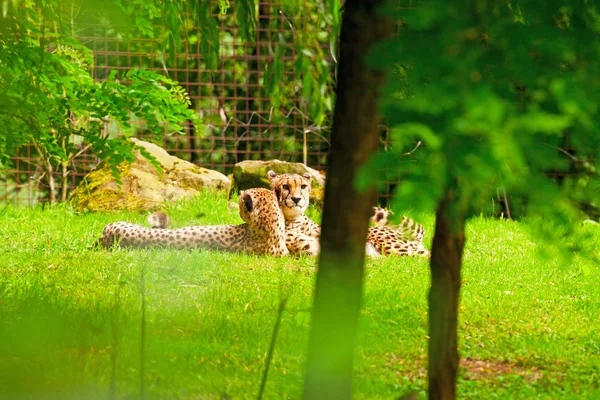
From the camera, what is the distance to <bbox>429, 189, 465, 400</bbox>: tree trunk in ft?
9.86

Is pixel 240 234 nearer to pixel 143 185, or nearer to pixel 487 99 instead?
pixel 143 185

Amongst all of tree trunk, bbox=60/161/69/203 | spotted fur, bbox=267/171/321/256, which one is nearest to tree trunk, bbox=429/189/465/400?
spotted fur, bbox=267/171/321/256

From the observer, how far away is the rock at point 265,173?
31.9 ft

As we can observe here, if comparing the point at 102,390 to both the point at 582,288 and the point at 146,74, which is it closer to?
the point at 146,74

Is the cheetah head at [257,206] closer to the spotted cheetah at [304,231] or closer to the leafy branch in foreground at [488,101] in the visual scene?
the spotted cheetah at [304,231]

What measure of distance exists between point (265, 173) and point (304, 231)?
8.49ft

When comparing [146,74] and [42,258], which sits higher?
[146,74]

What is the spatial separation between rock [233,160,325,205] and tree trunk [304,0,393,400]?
6.78 metres

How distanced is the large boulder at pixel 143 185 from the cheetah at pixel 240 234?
2.26 metres

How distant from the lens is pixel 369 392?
161 inches

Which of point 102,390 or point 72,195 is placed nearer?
point 102,390

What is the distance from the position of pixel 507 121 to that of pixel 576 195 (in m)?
0.65

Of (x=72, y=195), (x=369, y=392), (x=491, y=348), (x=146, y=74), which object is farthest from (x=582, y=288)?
(x=72, y=195)

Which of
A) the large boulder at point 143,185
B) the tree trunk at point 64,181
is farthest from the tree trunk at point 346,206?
the tree trunk at point 64,181
